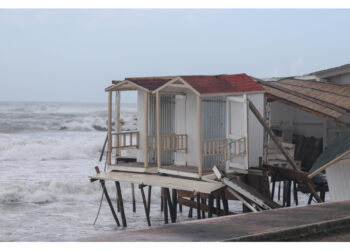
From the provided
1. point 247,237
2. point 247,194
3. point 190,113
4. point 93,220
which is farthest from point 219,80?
point 247,237

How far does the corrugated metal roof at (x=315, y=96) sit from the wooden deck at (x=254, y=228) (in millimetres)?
8809

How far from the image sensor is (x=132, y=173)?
48.1 ft

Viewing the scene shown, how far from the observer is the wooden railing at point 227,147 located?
1329 centimetres

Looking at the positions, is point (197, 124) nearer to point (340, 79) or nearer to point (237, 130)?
point (237, 130)

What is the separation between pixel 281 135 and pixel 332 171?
6.67 m

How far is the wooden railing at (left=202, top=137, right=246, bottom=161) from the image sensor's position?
43.6ft

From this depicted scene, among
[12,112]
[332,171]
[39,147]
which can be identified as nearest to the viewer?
[332,171]

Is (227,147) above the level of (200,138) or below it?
below

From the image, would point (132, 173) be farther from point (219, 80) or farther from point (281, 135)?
point (281, 135)

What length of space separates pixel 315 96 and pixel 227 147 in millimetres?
4729

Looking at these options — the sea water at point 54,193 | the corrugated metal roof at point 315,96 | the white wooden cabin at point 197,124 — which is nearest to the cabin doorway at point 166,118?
the white wooden cabin at point 197,124

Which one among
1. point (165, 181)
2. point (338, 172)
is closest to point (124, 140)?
point (165, 181)

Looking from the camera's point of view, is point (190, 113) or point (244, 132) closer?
point (244, 132)

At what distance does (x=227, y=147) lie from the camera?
13.4 metres
